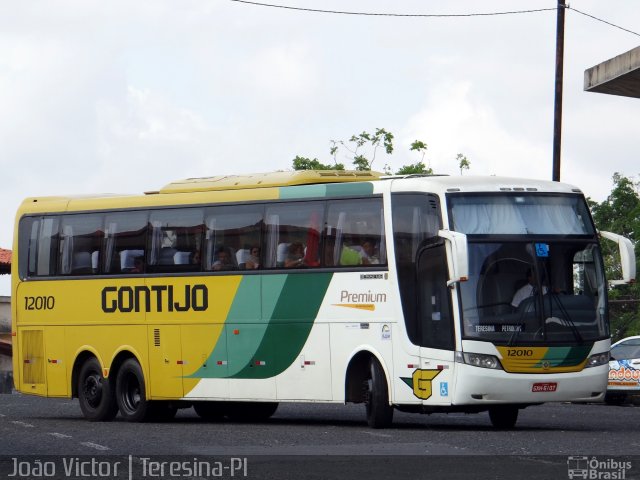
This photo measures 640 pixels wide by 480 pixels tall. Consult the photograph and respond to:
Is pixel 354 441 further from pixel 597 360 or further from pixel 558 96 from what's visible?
pixel 558 96

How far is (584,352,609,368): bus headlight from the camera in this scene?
19.5m

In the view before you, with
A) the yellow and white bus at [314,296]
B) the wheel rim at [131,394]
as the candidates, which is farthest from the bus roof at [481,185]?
the wheel rim at [131,394]

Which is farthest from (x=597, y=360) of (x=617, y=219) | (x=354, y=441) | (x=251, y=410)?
(x=617, y=219)

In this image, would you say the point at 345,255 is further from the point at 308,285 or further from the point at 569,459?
the point at 569,459

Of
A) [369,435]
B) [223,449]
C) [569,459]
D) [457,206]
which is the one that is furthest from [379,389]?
[569,459]

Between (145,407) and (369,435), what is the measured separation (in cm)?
556

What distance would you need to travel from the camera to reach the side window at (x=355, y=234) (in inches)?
798

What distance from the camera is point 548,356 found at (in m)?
19.2

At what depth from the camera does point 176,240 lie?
22.7 metres

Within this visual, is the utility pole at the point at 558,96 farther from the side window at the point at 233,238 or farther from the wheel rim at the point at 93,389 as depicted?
the wheel rim at the point at 93,389

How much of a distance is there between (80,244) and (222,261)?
3.12m

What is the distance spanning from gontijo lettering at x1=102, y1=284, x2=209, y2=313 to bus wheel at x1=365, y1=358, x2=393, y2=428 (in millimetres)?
3302

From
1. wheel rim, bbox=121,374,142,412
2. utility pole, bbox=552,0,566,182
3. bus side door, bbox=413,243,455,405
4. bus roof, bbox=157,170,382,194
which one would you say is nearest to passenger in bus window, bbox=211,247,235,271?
bus roof, bbox=157,170,382,194

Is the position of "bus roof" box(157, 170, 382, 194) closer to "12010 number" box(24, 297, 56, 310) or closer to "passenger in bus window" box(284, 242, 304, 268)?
"passenger in bus window" box(284, 242, 304, 268)
